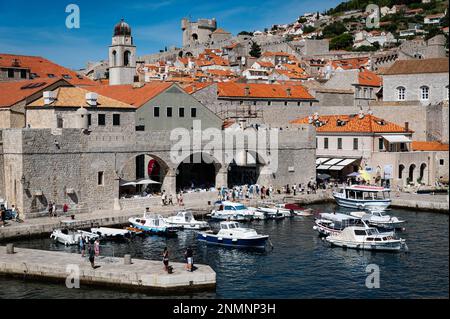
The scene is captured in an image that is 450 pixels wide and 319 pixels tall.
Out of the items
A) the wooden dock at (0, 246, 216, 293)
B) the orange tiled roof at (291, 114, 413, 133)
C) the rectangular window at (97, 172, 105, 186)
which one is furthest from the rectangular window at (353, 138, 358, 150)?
the wooden dock at (0, 246, 216, 293)

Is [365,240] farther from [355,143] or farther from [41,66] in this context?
[41,66]

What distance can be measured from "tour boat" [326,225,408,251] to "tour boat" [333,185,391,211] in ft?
32.7

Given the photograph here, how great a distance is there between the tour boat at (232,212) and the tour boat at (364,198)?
23.7 feet

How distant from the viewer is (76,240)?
29.5 m

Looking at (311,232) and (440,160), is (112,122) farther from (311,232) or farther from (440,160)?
(440,160)

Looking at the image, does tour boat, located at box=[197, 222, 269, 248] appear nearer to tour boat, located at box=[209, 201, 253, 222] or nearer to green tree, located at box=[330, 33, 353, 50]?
tour boat, located at box=[209, 201, 253, 222]

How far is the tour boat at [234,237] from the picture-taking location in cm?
2902

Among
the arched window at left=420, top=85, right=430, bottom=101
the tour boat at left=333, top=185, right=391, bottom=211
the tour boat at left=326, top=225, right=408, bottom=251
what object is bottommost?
the tour boat at left=326, top=225, right=408, bottom=251

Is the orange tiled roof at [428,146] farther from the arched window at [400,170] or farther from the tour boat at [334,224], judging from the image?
the tour boat at [334,224]

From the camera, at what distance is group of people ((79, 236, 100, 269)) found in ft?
75.8

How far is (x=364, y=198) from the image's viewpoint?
40219 millimetres

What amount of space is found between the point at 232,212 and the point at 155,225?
5.68 m

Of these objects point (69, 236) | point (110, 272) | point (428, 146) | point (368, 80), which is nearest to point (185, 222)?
point (69, 236)

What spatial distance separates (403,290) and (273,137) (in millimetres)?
24470
